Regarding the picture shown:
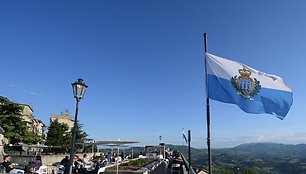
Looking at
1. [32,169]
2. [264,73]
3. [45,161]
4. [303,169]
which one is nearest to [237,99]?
[264,73]

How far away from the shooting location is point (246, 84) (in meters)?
8.39

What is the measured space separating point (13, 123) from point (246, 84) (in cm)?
3555

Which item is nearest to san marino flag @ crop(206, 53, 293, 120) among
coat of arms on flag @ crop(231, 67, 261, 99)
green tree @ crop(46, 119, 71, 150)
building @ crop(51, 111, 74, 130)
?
coat of arms on flag @ crop(231, 67, 261, 99)

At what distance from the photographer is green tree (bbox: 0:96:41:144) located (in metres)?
35.6

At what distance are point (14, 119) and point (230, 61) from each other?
3487cm

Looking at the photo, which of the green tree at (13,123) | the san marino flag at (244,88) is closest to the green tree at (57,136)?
the green tree at (13,123)

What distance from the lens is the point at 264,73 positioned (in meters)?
8.92

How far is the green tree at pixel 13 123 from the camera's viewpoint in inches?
1401

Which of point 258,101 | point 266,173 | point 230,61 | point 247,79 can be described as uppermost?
point 230,61

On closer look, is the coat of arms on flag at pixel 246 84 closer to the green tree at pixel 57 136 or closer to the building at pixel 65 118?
the green tree at pixel 57 136

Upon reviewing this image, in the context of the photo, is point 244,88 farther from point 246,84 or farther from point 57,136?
point 57,136

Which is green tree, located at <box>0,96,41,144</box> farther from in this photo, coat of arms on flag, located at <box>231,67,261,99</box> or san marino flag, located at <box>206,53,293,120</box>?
coat of arms on flag, located at <box>231,67,261,99</box>

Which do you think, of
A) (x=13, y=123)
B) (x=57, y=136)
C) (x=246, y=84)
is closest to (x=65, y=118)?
(x=57, y=136)

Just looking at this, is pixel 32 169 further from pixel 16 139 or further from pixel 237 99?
pixel 16 139
